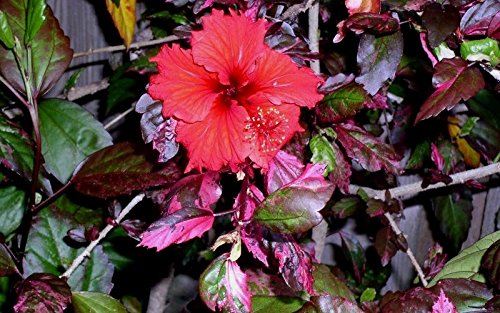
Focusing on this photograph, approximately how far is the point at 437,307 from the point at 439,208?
0.57 meters

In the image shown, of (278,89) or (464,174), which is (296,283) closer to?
(278,89)

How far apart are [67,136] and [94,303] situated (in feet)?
0.79

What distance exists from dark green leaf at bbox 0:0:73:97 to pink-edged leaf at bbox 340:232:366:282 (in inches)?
22.7

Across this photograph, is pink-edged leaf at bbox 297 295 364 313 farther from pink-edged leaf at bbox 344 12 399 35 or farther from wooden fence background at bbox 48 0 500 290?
wooden fence background at bbox 48 0 500 290

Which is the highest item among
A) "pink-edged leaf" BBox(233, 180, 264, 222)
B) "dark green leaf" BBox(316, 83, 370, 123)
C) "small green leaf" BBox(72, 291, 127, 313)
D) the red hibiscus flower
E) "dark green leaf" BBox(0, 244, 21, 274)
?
the red hibiscus flower

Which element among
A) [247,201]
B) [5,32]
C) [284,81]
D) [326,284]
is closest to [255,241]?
[247,201]

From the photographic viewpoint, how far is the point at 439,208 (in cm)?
121

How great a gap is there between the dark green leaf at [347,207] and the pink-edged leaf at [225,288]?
0.46 meters

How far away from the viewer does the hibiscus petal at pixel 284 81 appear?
1.92 ft

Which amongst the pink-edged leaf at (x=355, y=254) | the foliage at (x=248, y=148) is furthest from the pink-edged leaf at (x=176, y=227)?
the pink-edged leaf at (x=355, y=254)

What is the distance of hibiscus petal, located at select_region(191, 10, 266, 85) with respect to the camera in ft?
1.89

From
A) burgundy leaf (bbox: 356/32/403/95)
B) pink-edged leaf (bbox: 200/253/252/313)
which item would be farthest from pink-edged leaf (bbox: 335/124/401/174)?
pink-edged leaf (bbox: 200/253/252/313)

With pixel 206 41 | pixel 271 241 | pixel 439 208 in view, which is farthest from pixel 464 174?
pixel 206 41

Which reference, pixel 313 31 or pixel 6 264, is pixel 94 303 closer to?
pixel 6 264
